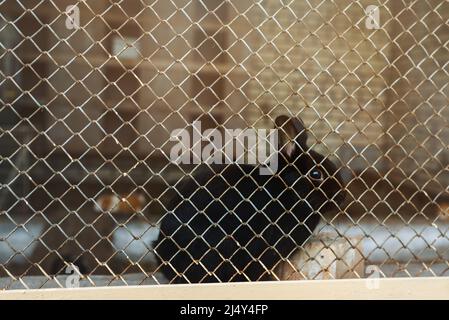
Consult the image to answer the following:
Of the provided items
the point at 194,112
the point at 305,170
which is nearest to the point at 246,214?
the point at 305,170

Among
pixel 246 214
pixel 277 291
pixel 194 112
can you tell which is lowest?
pixel 277 291

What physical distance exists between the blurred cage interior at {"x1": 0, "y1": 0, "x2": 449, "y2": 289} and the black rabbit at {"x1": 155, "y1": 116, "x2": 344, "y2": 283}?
0.06m

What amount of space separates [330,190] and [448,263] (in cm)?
68

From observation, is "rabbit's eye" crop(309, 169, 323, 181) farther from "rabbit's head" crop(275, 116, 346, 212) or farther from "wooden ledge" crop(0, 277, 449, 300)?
"wooden ledge" crop(0, 277, 449, 300)

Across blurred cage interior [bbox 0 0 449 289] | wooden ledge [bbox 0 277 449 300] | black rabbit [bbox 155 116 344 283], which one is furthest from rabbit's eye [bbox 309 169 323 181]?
wooden ledge [bbox 0 277 449 300]

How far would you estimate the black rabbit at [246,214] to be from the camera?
7.36 feet

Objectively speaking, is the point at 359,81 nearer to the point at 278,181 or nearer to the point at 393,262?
the point at 278,181

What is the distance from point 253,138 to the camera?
7.37 feet

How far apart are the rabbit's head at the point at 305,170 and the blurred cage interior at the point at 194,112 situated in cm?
5

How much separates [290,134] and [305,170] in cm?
18

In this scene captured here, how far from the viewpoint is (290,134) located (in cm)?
229

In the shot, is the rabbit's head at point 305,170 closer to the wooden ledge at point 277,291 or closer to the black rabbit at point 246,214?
the black rabbit at point 246,214

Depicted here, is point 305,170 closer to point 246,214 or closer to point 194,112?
point 246,214

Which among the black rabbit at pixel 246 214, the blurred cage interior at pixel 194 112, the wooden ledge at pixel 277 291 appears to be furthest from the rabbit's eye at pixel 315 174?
the wooden ledge at pixel 277 291
